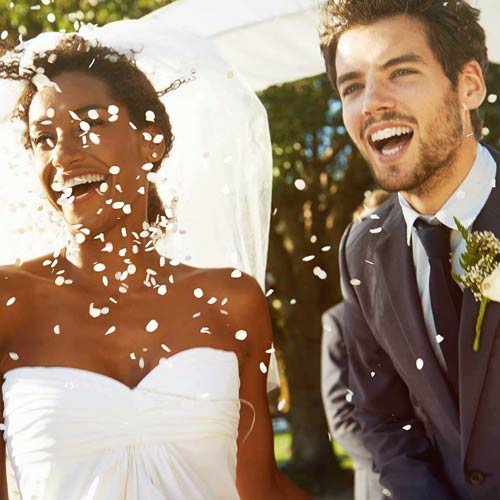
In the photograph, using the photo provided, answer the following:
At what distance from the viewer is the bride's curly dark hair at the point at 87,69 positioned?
3.03 metres

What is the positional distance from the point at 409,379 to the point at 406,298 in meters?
0.27

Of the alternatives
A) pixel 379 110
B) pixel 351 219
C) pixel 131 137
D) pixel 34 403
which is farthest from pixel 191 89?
pixel 34 403

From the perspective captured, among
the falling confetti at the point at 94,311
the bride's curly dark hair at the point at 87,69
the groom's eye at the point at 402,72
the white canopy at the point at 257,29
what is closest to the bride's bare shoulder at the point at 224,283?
the falling confetti at the point at 94,311

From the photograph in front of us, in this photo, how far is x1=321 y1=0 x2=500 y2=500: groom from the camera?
2.91 m

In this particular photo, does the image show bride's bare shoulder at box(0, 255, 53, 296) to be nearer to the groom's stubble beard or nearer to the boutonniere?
the groom's stubble beard

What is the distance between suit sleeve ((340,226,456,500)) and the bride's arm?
32 centimetres

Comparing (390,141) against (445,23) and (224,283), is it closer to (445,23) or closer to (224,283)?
(445,23)

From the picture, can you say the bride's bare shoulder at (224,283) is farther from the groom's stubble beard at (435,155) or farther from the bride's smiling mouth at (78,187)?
the groom's stubble beard at (435,155)

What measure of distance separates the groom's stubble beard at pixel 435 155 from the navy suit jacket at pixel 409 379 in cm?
14

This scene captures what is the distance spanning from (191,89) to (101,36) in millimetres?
337

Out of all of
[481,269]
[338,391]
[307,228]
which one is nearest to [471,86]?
[481,269]

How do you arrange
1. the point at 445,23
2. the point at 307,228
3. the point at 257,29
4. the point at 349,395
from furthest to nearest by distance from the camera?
1. the point at 307,228
2. the point at 349,395
3. the point at 257,29
4. the point at 445,23

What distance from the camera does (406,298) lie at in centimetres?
304

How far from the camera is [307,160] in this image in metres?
3.98
